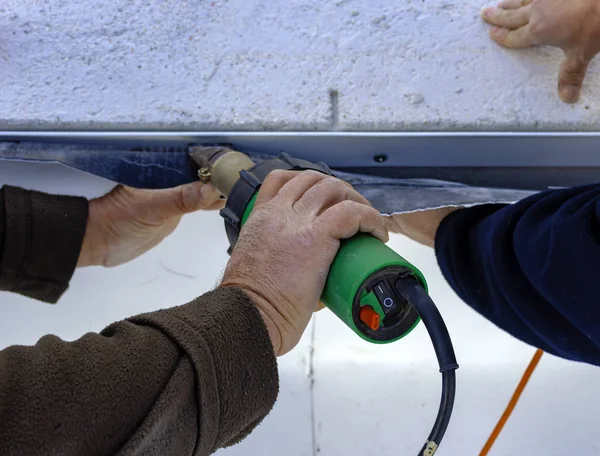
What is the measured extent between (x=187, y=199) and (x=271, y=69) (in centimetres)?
19

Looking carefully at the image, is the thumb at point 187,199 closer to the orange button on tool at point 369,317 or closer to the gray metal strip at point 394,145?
the gray metal strip at point 394,145

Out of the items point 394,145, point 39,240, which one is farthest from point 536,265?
point 39,240

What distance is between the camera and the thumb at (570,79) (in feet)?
2.12

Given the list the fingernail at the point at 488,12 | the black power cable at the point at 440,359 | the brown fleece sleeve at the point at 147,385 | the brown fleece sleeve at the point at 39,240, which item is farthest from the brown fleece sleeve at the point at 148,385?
the fingernail at the point at 488,12

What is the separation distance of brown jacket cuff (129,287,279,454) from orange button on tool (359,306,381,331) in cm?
7

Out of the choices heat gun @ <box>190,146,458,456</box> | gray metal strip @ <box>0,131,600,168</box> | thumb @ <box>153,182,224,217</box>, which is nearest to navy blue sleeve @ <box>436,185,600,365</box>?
gray metal strip @ <box>0,131,600,168</box>

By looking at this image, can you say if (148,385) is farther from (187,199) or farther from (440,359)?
(187,199)

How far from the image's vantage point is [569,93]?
65cm

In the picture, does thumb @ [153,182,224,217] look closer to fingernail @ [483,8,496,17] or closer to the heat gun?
the heat gun

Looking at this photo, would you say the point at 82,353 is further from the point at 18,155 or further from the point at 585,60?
the point at 585,60

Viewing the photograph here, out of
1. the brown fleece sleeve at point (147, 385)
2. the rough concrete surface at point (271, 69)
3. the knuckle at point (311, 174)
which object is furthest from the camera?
the rough concrete surface at point (271, 69)

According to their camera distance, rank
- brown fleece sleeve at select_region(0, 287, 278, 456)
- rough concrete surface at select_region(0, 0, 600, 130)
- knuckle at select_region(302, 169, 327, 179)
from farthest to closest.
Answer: rough concrete surface at select_region(0, 0, 600, 130), knuckle at select_region(302, 169, 327, 179), brown fleece sleeve at select_region(0, 287, 278, 456)

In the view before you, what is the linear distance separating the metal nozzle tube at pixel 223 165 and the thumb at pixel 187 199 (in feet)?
0.18

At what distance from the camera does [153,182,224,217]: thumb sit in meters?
0.69
